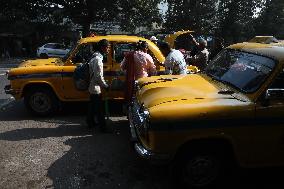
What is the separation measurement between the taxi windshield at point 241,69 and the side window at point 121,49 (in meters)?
2.61

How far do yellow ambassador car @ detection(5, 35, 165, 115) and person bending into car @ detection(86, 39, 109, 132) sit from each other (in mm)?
1294

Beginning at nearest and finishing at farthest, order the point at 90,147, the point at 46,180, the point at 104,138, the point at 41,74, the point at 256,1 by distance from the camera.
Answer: the point at 46,180, the point at 90,147, the point at 104,138, the point at 41,74, the point at 256,1

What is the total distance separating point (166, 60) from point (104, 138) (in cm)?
202

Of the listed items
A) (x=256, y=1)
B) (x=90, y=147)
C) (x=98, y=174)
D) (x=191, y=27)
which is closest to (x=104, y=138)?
(x=90, y=147)

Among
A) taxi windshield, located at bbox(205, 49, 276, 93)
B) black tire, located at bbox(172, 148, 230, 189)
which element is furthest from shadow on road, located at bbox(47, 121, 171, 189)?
taxi windshield, located at bbox(205, 49, 276, 93)

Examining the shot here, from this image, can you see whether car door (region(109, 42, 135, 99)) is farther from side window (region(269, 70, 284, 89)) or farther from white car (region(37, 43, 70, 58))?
white car (region(37, 43, 70, 58))

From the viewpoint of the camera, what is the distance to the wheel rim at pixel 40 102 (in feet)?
28.9

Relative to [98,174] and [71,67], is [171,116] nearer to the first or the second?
[98,174]

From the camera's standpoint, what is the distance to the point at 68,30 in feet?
126

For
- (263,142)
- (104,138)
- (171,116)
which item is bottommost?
(104,138)

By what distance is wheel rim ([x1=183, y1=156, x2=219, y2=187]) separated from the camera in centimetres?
488

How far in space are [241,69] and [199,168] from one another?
1.53 metres

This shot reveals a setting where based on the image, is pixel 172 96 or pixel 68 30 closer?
pixel 172 96

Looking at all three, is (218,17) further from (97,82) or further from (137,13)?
(97,82)
